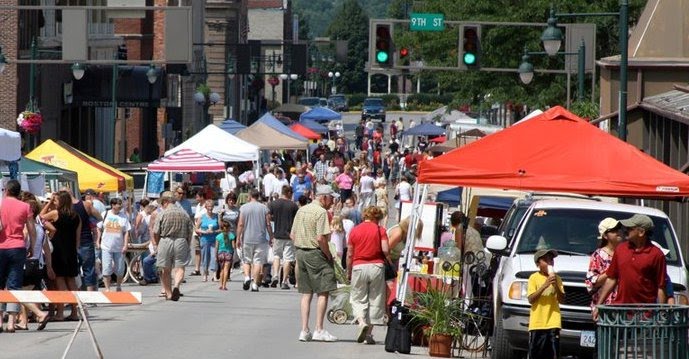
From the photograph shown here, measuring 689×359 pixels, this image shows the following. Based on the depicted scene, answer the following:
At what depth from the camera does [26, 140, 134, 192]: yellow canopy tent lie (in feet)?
96.2

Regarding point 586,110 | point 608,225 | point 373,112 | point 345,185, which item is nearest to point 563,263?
point 608,225

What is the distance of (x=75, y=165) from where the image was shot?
3005 cm

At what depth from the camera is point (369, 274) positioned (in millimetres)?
17359

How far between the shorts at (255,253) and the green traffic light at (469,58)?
9.98m

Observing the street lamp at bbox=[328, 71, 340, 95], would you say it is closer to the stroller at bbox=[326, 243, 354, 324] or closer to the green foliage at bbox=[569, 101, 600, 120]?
the green foliage at bbox=[569, 101, 600, 120]

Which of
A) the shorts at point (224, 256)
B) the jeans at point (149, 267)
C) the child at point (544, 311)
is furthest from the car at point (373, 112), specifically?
the child at point (544, 311)

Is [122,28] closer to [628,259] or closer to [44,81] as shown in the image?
[44,81]

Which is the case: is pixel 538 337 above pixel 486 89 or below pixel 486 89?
below

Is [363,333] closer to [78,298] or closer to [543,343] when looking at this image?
[543,343]

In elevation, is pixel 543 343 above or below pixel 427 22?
below

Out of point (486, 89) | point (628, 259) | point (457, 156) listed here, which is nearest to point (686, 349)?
point (628, 259)

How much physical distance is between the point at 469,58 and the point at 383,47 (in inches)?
79.0

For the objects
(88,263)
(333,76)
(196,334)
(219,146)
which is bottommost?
(196,334)

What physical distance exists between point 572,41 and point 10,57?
18.8 meters
